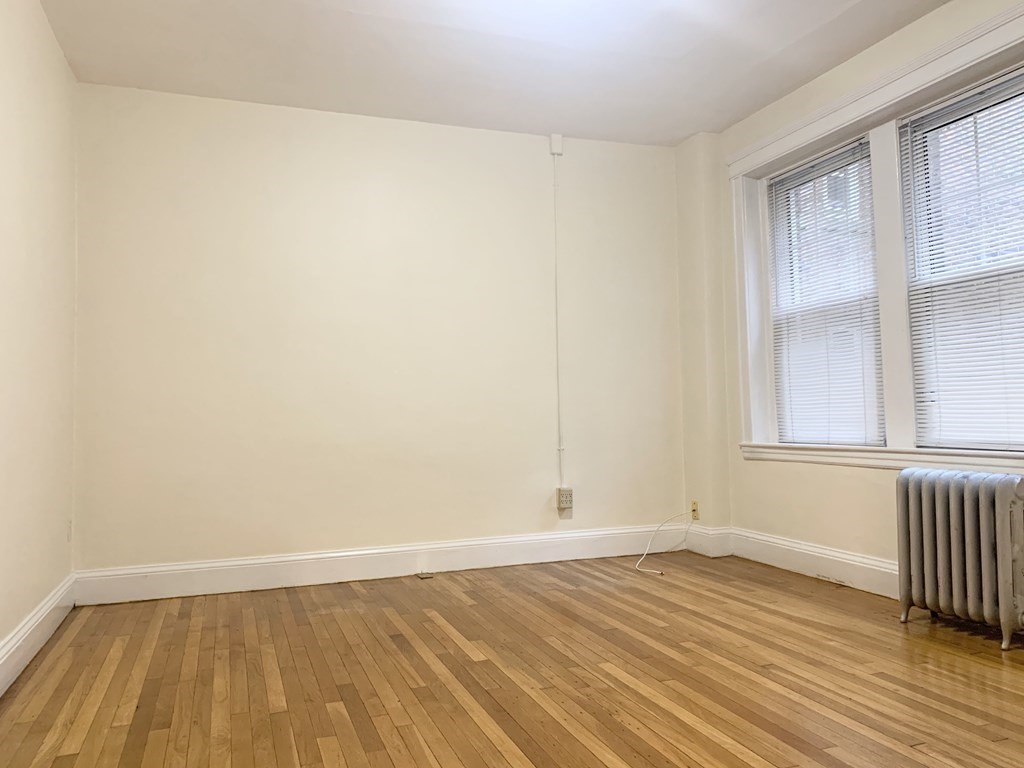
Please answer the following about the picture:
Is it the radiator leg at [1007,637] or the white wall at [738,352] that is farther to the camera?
the white wall at [738,352]

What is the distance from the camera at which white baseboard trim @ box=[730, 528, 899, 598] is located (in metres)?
3.61

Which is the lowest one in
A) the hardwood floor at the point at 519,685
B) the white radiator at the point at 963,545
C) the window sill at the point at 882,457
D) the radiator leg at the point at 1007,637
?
the hardwood floor at the point at 519,685

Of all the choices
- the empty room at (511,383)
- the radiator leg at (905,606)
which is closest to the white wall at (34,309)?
the empty room at (511,383)

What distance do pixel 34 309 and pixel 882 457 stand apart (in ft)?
12.7

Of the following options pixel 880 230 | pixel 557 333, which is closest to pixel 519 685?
pixel 557 333

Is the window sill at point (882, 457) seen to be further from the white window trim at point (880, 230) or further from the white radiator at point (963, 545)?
the white radiator at point (963, 545)

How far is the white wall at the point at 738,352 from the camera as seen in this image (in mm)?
3514

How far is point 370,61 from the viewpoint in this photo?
3.72 meters

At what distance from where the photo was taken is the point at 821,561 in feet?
13.1

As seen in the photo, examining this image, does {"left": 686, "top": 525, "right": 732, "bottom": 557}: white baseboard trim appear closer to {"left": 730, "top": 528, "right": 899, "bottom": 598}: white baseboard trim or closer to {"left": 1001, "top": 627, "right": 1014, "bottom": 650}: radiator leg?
{"left": 730, "top": 528, "right": 899, "bottom": 598}: white baseboard trim

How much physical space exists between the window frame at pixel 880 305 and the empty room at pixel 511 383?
0.02 m

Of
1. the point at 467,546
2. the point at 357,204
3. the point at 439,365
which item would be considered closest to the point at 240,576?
the point at 467,546

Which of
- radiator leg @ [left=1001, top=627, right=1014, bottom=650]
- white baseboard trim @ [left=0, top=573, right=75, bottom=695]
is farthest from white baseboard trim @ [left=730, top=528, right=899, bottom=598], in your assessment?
white baseboard trim @ [left=0, top=573, right=75, bottom=695]

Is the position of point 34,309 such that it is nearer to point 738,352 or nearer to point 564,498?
point 564,498
